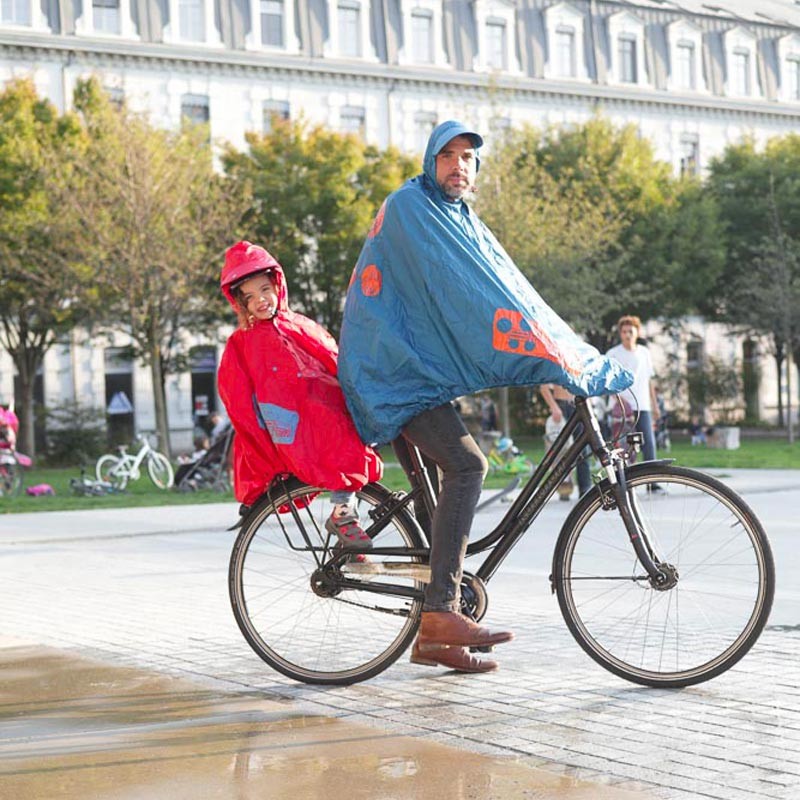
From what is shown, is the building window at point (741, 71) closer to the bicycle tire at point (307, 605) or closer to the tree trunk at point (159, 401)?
the tree trunk at point (159, 401)

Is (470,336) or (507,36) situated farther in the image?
(507,36)

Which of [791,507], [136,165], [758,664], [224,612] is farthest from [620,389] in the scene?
[136,165]

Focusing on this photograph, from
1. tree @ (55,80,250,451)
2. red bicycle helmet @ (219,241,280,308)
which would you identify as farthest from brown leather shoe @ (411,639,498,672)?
tree @ (55,80,250,451)

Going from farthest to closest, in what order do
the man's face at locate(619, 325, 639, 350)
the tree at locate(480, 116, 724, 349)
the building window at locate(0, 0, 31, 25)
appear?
the building window at locate(0, 0, 31, 25)
the tree at locate(480, 116, 724, 349)
the man's face at locate(619, 325, 639, 350)

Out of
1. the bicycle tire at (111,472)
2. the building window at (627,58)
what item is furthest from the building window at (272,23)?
the bicycle tire at (111,472)

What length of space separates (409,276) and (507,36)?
167 feet

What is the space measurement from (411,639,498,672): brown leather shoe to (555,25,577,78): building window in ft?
171

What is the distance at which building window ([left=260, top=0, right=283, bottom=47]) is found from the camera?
1986 inches

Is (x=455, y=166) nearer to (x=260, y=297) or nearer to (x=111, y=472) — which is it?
(x=260, y=297)

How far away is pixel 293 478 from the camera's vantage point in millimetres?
6277

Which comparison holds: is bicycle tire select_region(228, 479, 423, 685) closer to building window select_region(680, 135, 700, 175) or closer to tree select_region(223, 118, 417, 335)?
tree select_region(223, 118, 417, 335)

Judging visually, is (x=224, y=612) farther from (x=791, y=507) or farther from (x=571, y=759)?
(x=791, y=507)

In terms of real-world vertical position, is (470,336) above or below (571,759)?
above

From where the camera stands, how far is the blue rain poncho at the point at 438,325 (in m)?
5.70
